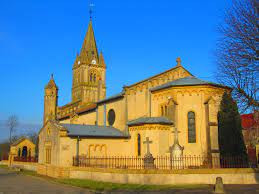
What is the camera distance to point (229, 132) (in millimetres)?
23094

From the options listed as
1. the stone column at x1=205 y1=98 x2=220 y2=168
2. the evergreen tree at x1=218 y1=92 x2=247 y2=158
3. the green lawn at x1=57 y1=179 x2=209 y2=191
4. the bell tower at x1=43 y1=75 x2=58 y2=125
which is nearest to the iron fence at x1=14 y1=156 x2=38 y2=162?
the green lawn at x1=57 y1=179 x2=209 y2=191

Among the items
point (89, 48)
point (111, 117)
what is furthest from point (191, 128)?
point (89, 48)

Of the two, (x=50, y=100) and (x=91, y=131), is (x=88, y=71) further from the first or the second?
(x=91, y=131)

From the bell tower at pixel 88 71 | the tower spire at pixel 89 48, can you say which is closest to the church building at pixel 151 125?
the bell tower at pixel 88 71

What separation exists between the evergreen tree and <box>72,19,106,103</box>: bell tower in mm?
57667

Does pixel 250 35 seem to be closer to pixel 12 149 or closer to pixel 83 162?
pixel 83 162

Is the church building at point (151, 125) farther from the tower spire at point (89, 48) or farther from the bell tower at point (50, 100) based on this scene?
the tower spire at point (89, 48)

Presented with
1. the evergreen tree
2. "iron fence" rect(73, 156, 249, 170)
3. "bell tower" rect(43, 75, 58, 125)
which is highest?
"bell tower" rect(43, 75, 58, 125)

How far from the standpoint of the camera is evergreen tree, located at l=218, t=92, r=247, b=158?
22.7 meters

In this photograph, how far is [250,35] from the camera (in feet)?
46.3

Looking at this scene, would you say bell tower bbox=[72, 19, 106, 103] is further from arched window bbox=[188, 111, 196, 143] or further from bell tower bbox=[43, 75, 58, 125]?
arched window bbox=[188, 111, 196, 143]

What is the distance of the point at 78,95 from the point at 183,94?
6057cm

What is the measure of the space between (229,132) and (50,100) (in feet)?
179

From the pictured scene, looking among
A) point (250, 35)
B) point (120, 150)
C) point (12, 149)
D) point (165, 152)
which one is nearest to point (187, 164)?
point (165, 152)
